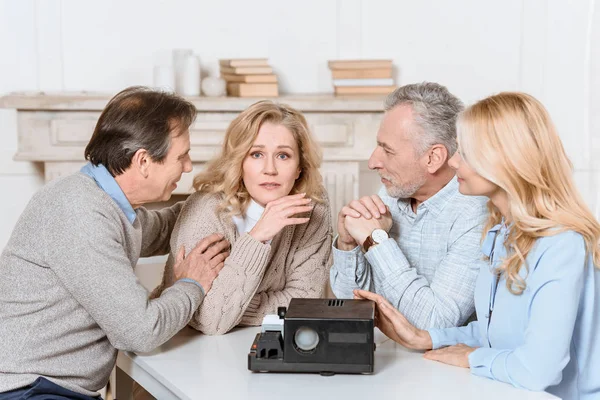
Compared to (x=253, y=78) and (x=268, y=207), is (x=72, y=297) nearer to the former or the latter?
(x=268, y=207)

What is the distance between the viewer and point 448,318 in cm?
211

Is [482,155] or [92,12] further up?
[92,12]

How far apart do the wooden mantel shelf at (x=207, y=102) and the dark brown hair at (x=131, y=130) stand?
175 centimetres

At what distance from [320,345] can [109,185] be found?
0.68m

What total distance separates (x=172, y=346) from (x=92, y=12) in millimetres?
2626

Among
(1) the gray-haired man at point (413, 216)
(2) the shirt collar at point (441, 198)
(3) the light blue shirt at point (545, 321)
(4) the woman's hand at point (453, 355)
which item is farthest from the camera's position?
(2) the shirt collar at point (441, 198)

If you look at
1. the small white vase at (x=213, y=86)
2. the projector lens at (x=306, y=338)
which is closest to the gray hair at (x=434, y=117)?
the projector lens at (x=306, y=338)

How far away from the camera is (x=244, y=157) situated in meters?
2.36

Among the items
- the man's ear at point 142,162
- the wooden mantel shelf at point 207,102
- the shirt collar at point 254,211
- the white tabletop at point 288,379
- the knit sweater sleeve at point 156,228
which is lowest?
the white tabletop at point 288,379

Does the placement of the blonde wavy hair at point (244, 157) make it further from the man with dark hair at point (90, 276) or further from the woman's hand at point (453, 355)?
the woman's hand at point (453, 355)

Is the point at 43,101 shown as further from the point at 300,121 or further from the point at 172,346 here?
the point at 172,346

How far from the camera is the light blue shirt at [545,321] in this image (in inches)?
67.2

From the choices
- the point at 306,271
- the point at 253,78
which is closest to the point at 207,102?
the point at 253,78

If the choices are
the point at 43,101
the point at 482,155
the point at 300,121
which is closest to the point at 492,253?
the point at 482,155
